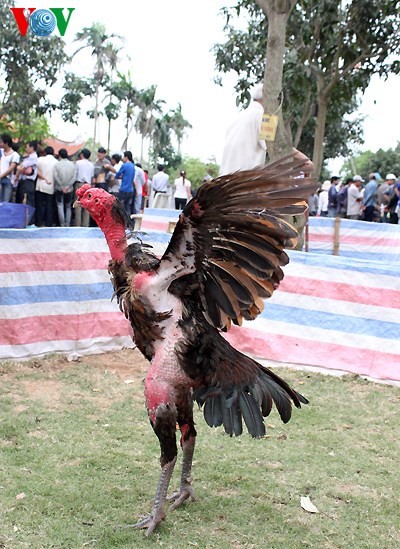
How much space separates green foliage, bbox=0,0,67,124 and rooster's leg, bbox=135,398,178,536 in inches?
749

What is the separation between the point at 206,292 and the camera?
310 centimetres

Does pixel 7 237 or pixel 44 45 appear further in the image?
pixel 44 45

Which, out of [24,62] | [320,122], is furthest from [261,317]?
[24,62]

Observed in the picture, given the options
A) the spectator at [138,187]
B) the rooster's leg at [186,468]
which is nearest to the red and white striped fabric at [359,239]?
the spectator at [138,187]

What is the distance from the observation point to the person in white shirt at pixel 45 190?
39.3 feet

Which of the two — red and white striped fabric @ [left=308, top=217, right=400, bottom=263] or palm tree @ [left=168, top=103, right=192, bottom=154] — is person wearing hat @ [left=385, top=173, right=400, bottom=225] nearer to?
red and white striped fabric @ [left=308, top=217, right=400, bottom=263]

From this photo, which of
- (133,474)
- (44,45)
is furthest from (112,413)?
(44,45)

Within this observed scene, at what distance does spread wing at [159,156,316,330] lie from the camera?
2723mm

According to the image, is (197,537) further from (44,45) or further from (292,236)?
(44,45)

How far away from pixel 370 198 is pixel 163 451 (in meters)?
14.5

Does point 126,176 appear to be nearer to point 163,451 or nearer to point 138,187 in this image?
point 138,187

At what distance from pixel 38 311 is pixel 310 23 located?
1029 centimetres

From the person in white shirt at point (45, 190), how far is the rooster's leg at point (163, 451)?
31.5 feet

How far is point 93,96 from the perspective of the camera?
4516 centimetres
